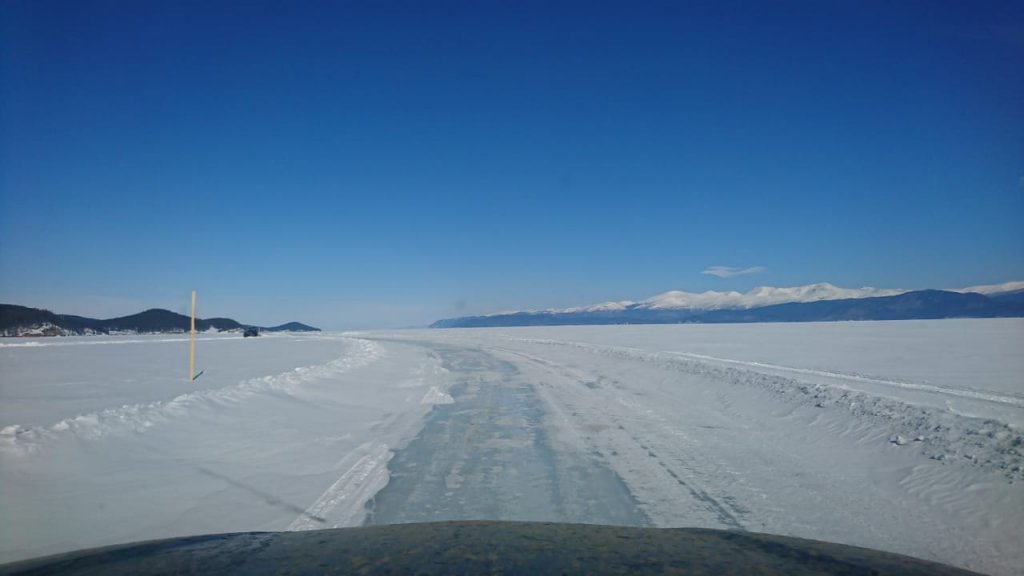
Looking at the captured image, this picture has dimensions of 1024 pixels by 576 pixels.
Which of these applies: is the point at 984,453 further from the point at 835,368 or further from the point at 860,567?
the point at 835,368

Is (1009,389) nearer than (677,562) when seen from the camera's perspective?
No

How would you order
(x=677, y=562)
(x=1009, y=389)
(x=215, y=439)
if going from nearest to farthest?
(x=677, y=562) → (x=215, y=439) → (x=1009, y=389)

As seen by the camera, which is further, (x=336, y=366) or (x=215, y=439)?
(x=336, y=366)

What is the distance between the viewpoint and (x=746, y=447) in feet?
27.9

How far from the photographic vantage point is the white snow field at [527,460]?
17.1 feet

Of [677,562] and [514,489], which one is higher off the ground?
[677,562]

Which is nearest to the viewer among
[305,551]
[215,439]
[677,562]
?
[677,562]

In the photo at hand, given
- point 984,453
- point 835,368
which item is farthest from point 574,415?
point 835,368

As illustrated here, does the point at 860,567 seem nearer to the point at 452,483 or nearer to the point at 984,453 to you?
the point at 452,483

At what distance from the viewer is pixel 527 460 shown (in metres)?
7.64

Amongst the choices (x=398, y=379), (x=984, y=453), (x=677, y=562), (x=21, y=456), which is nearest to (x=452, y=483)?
(x=677, y=562)

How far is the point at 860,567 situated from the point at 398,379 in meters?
17.7

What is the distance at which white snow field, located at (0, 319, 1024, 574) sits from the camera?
5215 millimetres

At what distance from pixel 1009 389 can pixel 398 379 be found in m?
16.7
